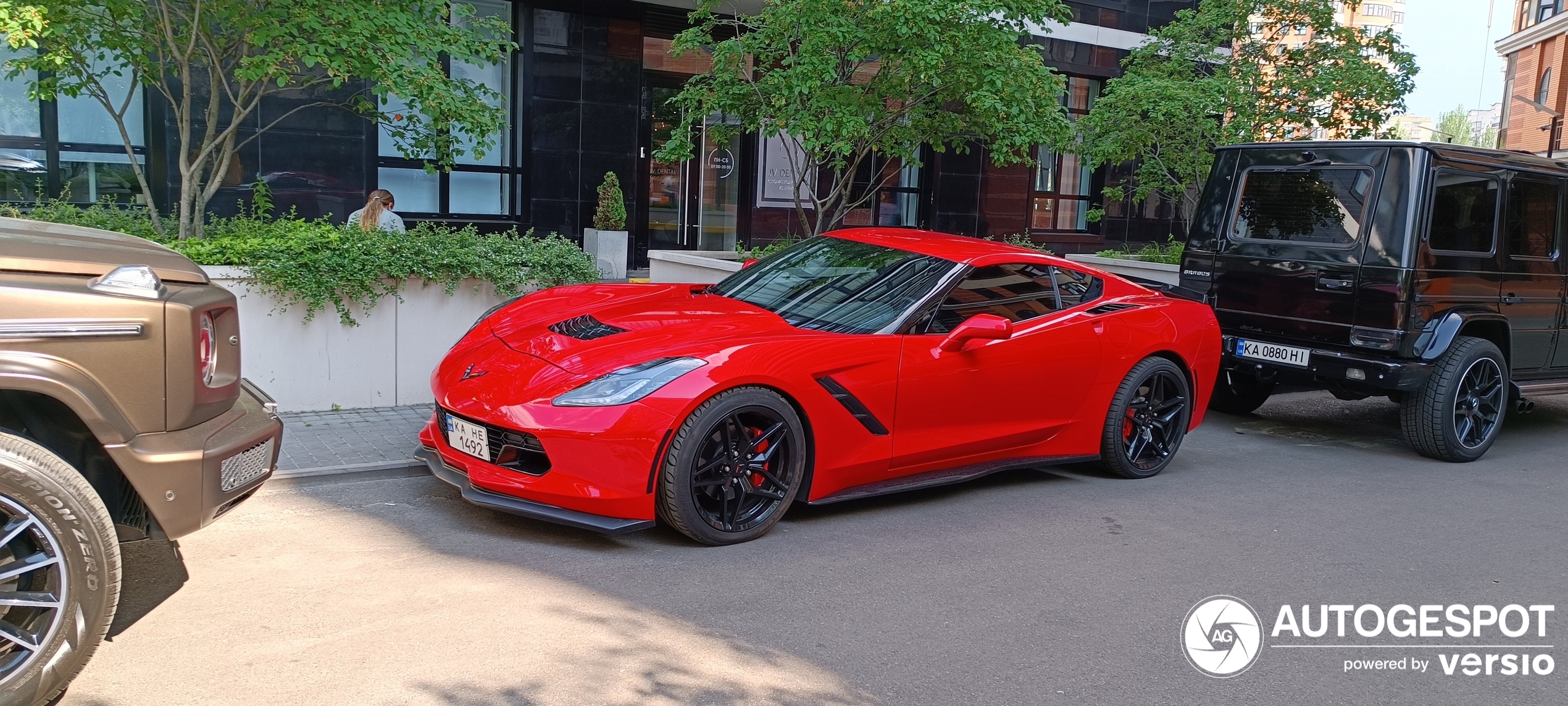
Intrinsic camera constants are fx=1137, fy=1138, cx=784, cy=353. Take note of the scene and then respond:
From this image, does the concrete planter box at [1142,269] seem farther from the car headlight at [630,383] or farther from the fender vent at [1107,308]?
the car headlight at [630,383]

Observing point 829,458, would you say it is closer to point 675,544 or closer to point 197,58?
point 675,544

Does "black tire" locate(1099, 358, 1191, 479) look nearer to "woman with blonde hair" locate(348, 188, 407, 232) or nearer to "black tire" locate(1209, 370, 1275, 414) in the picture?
"black tire" locate(1209, 370, 1275, 414)

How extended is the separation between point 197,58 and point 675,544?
235 inches

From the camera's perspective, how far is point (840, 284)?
612 cm

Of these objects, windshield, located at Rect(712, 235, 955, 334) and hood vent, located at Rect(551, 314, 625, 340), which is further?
windshield, located at Rect(712, 235, 955, 334)

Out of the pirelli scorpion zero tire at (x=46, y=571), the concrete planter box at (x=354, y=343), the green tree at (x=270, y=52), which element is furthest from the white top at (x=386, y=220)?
the pirelli scorpion zero tire at (x=46, y=571)

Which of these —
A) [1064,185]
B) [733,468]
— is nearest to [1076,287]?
[733,468]

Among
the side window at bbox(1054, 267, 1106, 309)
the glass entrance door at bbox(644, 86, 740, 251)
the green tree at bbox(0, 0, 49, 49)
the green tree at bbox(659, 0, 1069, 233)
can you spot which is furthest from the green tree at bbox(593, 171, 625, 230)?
the side window at bbox(1054, 267, 1106, 309)

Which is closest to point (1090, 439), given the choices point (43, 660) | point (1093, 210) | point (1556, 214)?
point (1556, 214)

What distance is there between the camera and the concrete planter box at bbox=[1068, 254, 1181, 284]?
1248 centimetres

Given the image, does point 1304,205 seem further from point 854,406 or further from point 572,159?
point 572,159

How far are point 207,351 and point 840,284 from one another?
10.8 ft

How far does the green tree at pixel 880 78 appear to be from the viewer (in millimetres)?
9297

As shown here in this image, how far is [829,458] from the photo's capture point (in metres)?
5.34
